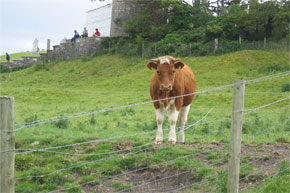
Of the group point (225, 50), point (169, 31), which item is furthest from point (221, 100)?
point (169, 31)

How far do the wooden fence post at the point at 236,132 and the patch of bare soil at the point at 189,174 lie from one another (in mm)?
1126

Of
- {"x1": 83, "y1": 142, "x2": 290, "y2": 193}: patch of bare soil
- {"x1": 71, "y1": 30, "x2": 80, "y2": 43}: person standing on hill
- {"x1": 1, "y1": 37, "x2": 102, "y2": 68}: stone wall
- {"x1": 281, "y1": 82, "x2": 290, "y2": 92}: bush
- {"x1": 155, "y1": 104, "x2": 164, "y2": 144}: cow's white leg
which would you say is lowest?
{"x1": 83, "y1": 142, "x2": 290, "y2": 193}: patch of bare soil

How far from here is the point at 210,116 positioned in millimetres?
15148

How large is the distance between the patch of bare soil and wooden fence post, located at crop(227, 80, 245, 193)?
113 cm

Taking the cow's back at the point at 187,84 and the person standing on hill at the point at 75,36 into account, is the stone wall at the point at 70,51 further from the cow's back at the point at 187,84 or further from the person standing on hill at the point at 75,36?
the cow's back at the point at 187,84

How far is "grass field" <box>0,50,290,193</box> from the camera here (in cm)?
661

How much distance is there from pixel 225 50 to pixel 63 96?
46.6 ft

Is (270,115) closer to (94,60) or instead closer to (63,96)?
(63,96)

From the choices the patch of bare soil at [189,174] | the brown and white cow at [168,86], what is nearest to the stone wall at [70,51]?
the brown and white cow at [168,86]

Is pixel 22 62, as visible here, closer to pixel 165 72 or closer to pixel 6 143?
pixel 165 72

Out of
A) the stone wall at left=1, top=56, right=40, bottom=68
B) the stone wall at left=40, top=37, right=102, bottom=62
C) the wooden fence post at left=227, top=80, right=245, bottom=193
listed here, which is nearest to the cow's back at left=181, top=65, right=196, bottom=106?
the wooden fence post at left=227, top=80, right=245, bottom=193

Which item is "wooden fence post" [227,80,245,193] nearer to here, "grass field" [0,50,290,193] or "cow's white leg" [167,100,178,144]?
"grass field" [0,50,290,193]

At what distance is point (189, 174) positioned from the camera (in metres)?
6.96

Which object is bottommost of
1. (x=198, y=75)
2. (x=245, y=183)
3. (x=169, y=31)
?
(x=245, y=183)
